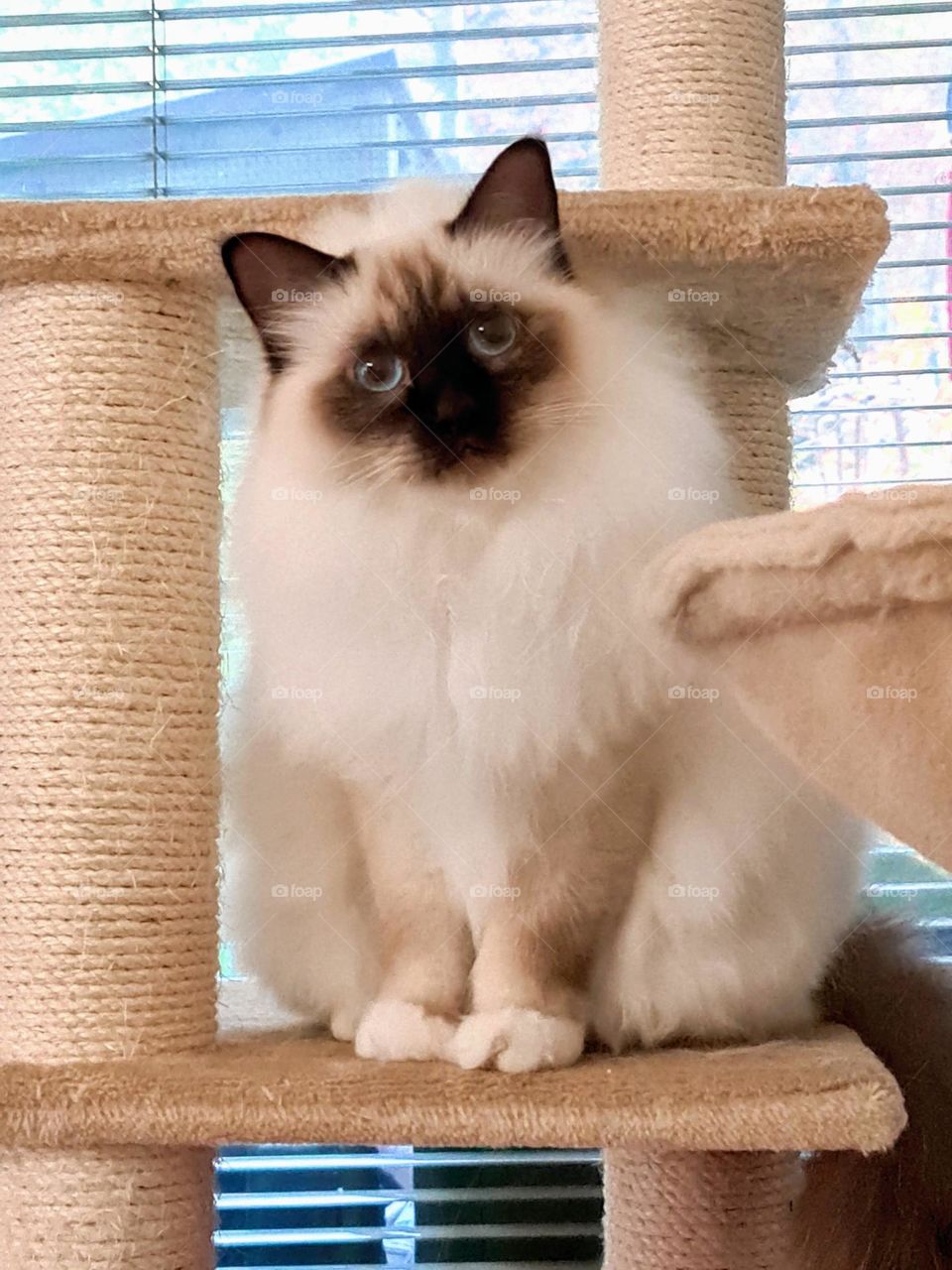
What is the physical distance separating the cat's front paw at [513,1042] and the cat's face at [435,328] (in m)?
0.47

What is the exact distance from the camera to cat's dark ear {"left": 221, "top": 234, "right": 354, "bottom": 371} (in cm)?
117

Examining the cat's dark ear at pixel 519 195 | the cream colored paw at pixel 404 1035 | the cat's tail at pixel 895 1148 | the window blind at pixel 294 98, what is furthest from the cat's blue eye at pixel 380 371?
the window blind at pixel 294 98

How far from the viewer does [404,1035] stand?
1154mm

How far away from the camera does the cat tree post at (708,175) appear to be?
54.8 inches

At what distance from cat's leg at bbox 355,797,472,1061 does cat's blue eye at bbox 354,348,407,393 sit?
378mm

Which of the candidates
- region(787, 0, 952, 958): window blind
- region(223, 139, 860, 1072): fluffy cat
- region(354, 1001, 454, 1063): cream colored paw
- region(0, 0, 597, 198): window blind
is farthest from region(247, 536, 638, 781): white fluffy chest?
region(0, 0, 597, 198): window blind

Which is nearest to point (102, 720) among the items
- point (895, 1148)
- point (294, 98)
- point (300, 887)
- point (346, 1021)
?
point (300, 887)

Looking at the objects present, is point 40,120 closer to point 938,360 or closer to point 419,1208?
point 938,360

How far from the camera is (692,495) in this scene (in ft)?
4.01

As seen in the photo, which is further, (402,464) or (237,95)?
(237,95)

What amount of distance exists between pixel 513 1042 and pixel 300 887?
0.33m

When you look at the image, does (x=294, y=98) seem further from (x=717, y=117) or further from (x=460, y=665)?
(x=460, y=665)

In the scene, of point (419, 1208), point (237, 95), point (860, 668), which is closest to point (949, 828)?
point (860, 668)

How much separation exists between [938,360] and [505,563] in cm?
129
